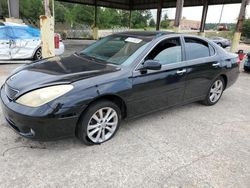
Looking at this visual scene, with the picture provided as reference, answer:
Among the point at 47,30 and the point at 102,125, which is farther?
the point at 47,30

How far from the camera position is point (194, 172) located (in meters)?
2.68

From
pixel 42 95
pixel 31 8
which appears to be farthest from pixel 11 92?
pixel 31 8

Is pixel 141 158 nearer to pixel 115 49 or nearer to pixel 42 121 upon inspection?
pixel 42 121

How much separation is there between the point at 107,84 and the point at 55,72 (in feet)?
2.34

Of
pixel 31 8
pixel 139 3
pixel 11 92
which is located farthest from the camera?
pixel 31 8

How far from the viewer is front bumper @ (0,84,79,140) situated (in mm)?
2537

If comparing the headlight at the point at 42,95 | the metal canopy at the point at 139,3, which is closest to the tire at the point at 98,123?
the headlight at the point at 42,95

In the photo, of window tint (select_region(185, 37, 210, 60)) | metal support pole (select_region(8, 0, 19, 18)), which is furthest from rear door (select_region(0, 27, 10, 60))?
window tint (select_region(185, 37, 210, 60))

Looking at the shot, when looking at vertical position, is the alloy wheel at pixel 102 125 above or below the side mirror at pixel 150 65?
below

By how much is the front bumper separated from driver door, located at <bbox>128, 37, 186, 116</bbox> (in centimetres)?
96

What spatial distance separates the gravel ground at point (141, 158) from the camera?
246cm

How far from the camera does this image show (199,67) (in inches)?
165

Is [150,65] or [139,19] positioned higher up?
[139,19]

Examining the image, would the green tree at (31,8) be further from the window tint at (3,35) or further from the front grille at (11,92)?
the front grille at (11,92)
